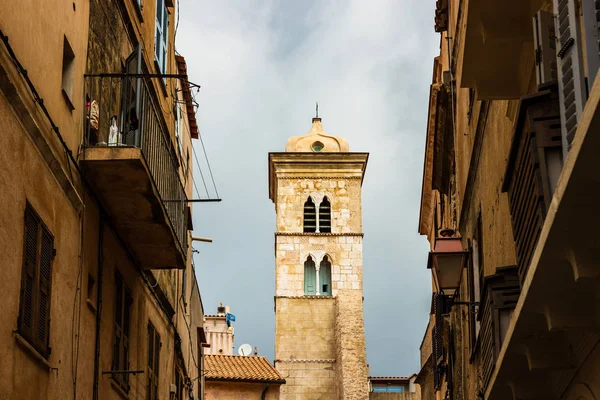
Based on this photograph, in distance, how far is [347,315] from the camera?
57.4 metres

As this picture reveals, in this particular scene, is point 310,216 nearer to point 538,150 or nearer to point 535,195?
point 535,195

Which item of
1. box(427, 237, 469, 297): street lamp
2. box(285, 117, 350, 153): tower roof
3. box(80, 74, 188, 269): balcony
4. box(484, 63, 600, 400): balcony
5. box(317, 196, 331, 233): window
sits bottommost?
box(484, 63, 600, 400): balcony

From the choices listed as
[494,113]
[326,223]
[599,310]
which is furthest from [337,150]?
[599,310]

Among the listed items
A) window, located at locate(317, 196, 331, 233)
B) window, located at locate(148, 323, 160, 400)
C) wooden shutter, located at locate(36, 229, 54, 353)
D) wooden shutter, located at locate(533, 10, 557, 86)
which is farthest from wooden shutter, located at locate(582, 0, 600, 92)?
window, located at locate(317, 196, 331, 233)

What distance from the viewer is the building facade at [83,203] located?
9.34 metres

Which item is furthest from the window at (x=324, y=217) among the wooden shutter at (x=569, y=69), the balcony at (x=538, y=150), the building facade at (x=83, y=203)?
the wooden shutter at (x=569, y=69)

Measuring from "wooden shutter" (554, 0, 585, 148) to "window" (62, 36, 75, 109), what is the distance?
572 centimetres

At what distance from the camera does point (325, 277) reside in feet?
195

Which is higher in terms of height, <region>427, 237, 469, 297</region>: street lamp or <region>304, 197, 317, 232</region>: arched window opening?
<region>304, 197, 317, 232</region>: arched window opening

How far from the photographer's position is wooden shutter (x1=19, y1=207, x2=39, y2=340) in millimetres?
9523

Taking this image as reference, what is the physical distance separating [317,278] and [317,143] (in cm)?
871

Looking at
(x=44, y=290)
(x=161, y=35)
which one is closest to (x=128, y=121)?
(x=44, y=290)

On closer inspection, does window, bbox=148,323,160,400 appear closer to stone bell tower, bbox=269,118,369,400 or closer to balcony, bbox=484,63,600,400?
balcony, bbox=484,63,600,400

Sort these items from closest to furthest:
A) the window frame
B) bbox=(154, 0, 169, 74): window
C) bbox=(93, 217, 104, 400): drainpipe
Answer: bbox=(93, 217, 104, 400): drainpipe → the window frame → bbox=(154, 0, 169, 74): window
